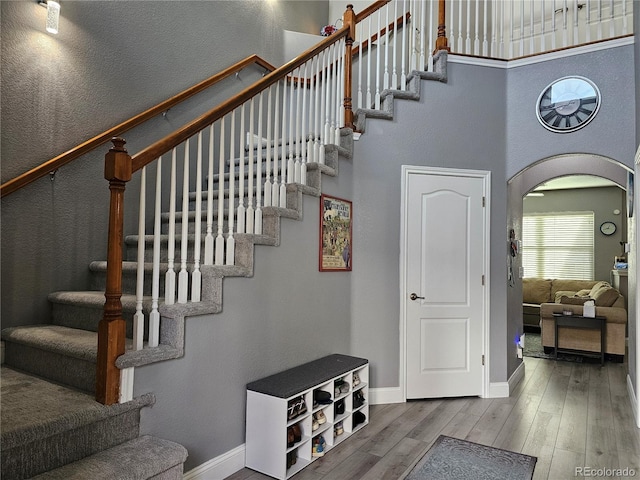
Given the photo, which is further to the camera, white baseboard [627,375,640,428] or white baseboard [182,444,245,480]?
white baseboard [627,375,640,428]

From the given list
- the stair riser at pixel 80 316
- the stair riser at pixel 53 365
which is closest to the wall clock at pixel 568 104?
the stair riser at pixel 80 316

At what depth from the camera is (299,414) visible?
8.50ft

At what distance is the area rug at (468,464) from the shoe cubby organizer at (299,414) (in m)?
0.83

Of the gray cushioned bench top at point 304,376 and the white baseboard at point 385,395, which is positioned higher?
the gray cushioned bench top at point 304,376

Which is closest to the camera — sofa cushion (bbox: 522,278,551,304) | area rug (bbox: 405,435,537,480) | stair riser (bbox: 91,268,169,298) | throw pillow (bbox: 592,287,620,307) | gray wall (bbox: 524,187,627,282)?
area rug (bbox: 405,435,537,480)

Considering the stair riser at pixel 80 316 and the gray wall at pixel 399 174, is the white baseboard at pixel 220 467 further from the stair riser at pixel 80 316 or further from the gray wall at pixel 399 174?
the gray wall at pixel 399 174

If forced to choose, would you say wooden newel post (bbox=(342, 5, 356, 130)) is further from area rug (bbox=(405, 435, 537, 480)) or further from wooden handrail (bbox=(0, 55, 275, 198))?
area rug (bbox=(405, 435, 537, 480))

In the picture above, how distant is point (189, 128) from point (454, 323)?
2.91 metres

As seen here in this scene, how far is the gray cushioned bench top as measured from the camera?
250cm

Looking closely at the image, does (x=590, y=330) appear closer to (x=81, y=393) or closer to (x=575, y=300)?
(x=575, y=300)

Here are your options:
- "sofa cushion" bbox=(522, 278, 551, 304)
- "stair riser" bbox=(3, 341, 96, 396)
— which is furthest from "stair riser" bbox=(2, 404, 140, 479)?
"sofa cushion" bbox=(522, 278, 551, 304)

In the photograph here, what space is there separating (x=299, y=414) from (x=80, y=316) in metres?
1.48

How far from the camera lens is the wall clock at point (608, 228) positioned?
8625 mm

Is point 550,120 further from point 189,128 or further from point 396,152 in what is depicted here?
point 189,128
